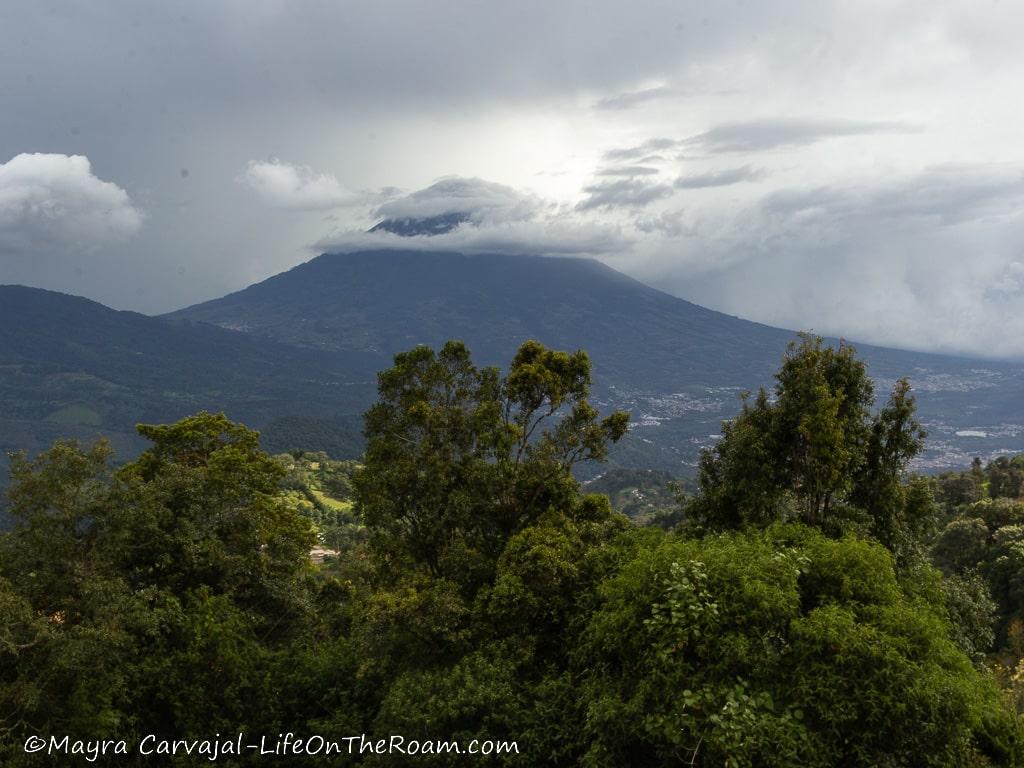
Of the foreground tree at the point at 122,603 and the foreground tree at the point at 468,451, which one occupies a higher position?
the foreground tree at the point at 468,451

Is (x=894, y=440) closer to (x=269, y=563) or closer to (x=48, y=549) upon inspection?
(x=269, y=563)

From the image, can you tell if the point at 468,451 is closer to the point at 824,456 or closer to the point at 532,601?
the point at 532,601

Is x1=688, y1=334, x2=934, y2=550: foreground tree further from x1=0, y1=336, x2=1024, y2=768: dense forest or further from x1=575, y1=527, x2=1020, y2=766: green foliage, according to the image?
x1=575, y1=527, x2=1020, y2=766: green foliage

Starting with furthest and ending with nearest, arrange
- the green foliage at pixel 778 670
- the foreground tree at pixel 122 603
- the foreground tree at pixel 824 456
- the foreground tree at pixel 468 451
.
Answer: the foreground tree at pixel 468 451 < the foreground tree at pixel 824 456 < the foreground tree at pixel 122 603 < the green foliage at pixel 778 670

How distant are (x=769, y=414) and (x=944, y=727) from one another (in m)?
6.56

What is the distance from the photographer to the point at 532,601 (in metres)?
11.1

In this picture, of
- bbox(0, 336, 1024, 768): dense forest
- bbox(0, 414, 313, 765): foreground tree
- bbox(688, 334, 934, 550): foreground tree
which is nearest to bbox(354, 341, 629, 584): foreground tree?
bbox(0, 336, 1024, 768): dense forest

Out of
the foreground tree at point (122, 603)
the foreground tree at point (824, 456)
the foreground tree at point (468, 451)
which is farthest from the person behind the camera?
the foreground tree at point (468, 451)

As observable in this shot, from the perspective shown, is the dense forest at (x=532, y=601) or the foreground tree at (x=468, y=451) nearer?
the dense forest at (x=532, y=601)

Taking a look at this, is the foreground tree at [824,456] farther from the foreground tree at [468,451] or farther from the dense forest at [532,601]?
the foreground tree at [468,451]

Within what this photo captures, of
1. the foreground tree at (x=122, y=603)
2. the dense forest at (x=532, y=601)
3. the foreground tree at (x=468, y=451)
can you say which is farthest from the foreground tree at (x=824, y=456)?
the foreground tree at (x=122, y=603)

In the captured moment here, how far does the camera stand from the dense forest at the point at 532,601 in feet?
25.3

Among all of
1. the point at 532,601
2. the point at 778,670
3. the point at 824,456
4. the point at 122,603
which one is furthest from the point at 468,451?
the point at 778,670

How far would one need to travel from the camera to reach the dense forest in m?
7.71
